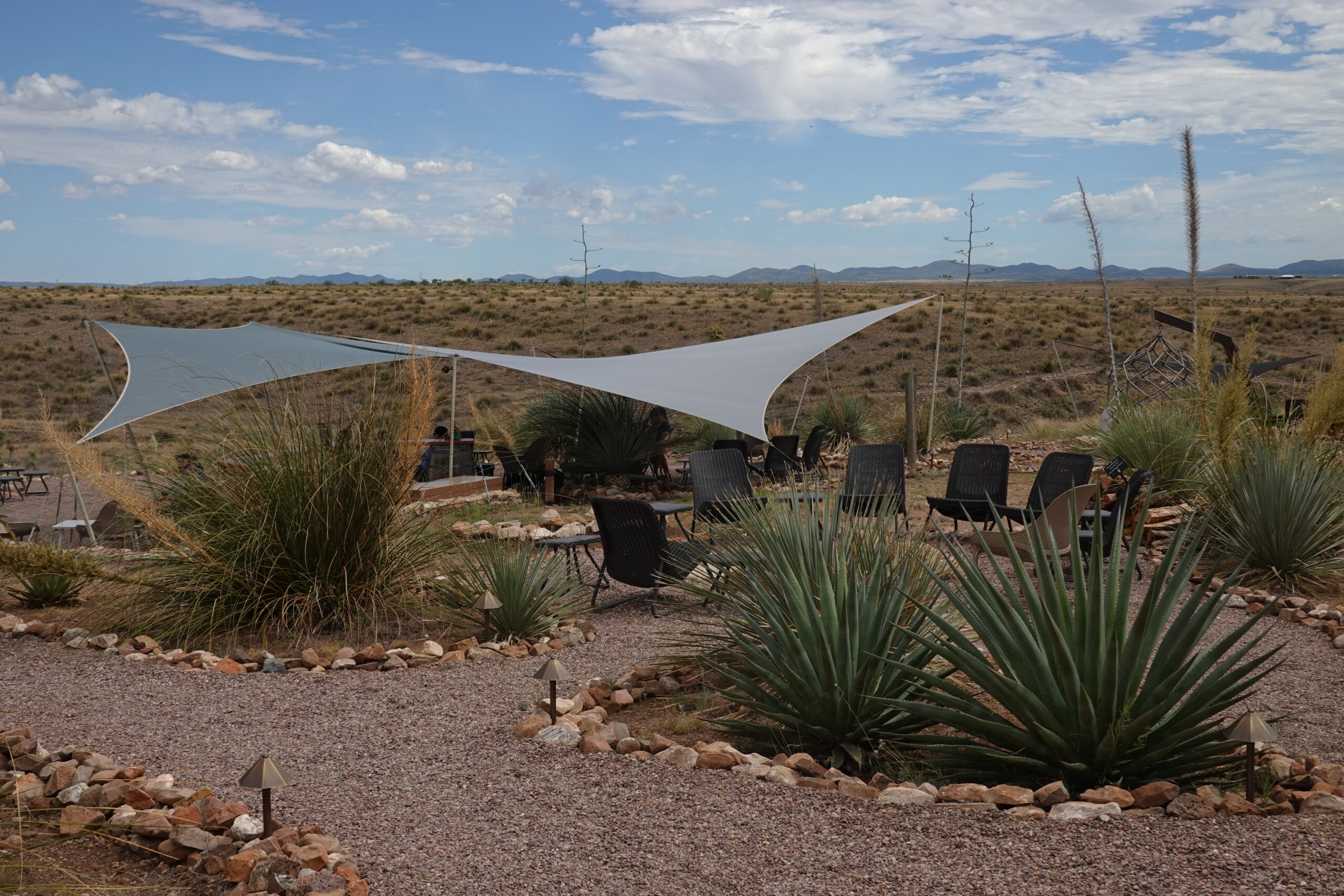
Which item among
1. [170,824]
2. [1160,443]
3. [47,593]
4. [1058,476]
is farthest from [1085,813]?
[1160,443]

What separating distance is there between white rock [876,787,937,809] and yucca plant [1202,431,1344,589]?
13.3 ft

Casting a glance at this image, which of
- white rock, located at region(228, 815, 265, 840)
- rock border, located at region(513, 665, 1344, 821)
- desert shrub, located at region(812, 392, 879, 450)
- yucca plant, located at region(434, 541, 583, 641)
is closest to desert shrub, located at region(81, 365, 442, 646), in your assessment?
yucca plant, located at region(434, 541, 583, 641)

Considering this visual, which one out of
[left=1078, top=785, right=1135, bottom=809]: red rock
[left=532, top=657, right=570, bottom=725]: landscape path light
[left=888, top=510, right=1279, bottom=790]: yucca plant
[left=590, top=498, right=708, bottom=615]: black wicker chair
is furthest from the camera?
[left=590, top=498, right=708, bottom=615]: black wicker chair

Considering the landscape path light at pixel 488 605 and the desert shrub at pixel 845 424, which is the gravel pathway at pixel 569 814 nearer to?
the landscape path light at pixel 488 605

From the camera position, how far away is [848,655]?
3.62 metres

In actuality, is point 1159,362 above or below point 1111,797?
above

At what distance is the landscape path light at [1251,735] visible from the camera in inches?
113

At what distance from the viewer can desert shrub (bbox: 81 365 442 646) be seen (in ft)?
17.2

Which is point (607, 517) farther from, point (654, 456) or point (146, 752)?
point (654, 456)

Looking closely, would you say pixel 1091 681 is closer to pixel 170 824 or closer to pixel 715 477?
pixel 170 824

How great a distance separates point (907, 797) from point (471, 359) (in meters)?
8.12

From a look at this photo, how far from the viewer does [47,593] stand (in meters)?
6.26

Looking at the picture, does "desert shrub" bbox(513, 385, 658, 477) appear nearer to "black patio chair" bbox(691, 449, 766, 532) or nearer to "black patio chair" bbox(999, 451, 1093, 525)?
"black patio chair" bbox(691, 449, 766, 532)

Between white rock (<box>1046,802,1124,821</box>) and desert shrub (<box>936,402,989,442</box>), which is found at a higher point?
white rock (<box>1046,802,1124,821</box>)
